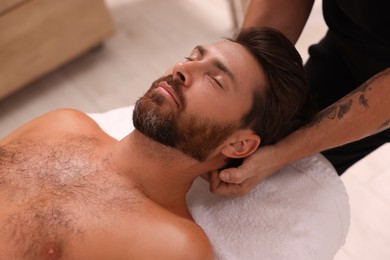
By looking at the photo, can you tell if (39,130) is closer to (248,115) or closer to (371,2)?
(248,115)

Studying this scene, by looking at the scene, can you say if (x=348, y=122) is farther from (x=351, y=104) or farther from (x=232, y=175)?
(x=232, y=175)

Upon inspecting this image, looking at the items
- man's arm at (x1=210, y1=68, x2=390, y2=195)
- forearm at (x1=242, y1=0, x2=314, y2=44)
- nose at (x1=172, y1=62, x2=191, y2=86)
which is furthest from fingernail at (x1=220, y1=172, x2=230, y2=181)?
forearm at (x1=242, y1=0, x2=314, y2=44)

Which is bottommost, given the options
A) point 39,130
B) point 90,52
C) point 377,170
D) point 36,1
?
point 377,170

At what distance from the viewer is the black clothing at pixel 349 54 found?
4.30ft

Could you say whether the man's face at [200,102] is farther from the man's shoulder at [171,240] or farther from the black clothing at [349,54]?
the black clothing at [349,54]

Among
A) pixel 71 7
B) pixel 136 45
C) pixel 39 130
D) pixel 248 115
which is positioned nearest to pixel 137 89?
pixel 136 45

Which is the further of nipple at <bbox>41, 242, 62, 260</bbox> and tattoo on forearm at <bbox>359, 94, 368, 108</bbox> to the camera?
tattoo on forearm at <bbox>359, 94, 368, 108</bbox>

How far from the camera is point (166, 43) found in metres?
2.67

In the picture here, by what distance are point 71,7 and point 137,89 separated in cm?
53

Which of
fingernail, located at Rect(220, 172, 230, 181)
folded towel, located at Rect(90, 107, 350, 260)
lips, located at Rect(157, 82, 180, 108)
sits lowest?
folded towel, located at Rect(90, 107, 350, 260)

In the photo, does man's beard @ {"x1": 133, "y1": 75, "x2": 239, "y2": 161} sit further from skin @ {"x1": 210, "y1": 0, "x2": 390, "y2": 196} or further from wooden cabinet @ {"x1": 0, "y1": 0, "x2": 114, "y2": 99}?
wooden cabinet @ {"x1": 0, "y1": 0, "x2": 114, "y2": 99}

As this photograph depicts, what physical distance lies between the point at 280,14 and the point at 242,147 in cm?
49

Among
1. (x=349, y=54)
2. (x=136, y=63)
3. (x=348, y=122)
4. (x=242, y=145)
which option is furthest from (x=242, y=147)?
(x=136, y=63)

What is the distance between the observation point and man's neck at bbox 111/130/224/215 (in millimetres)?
1260
